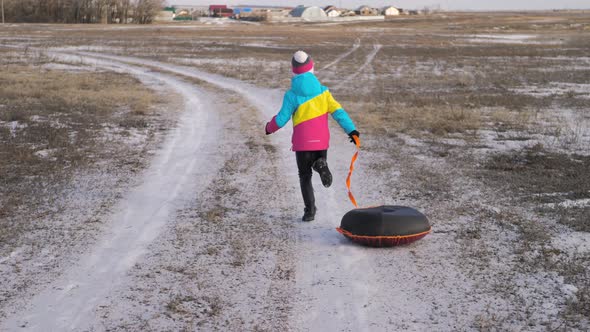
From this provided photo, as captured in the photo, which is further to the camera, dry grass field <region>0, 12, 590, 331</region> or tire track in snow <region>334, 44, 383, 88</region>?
tire track in snow <region>334, 44, 383, 88</region>

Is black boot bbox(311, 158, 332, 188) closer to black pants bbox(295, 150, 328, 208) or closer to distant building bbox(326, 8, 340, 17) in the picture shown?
black pants bbox(295, 150, 328, 208)

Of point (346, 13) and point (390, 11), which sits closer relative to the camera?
point (346, 13)

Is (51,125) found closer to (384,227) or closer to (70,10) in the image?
(384,227)

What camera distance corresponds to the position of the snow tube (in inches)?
252

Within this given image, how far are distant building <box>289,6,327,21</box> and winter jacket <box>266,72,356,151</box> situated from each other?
5235 inches

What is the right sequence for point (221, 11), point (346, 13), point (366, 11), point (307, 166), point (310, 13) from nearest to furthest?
point (307, 166) → point (310, 13) → point (346, 13) → point (366, 11) → point (221, 11)

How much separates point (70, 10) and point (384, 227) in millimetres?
101370

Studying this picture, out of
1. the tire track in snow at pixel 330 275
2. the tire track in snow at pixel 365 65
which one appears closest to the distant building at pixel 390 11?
the tire track in snow at pixel 365 65

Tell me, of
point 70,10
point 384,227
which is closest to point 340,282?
point 384,227

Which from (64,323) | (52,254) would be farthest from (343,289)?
(52,254)

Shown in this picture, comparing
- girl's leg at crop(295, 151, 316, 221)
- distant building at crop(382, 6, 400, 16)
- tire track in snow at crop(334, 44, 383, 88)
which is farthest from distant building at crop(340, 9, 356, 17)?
girl's leg at crop(295, 151, 316, 221)

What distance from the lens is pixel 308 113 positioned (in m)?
7.06

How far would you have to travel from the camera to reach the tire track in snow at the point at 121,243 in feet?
16.1

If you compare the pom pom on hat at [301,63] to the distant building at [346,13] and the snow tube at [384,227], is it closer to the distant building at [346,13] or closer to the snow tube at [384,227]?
the snow tube at [384,227]
